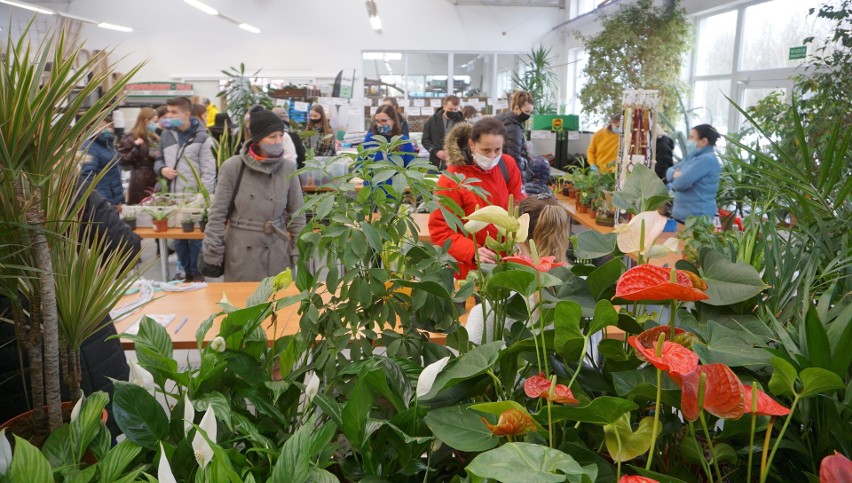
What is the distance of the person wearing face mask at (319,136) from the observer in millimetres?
7227

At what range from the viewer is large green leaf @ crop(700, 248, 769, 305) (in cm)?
91

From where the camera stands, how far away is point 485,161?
3281 millimetres

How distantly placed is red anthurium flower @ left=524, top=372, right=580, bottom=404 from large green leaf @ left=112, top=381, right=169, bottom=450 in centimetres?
57

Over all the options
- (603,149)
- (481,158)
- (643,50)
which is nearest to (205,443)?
→ (481,158)

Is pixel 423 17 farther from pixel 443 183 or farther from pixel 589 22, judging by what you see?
pixel 443 183

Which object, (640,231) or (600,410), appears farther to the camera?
(640,231)

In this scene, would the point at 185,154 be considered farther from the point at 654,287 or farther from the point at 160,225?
the point at 654,287

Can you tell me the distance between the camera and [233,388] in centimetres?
115

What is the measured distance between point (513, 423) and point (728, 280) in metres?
0.37

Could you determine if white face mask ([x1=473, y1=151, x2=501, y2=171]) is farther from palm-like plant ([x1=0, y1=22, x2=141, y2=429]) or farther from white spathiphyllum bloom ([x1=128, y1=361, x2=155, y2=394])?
white spathiphyllum bloom ([x1=128, y1=361, x2=155, y2=394])

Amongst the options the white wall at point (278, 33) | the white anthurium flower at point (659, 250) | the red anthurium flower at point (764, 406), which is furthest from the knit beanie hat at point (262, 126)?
the white wall at point (278, 33)

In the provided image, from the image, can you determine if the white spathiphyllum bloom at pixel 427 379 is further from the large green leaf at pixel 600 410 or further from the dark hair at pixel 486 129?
the dark hair at pixel 486 129

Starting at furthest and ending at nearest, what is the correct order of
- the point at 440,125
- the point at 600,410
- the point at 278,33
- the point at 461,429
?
the point at 278,33
the point at 440,125
the point at 461,429
the point at 600,410

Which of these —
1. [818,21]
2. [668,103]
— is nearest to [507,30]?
[668,103]
